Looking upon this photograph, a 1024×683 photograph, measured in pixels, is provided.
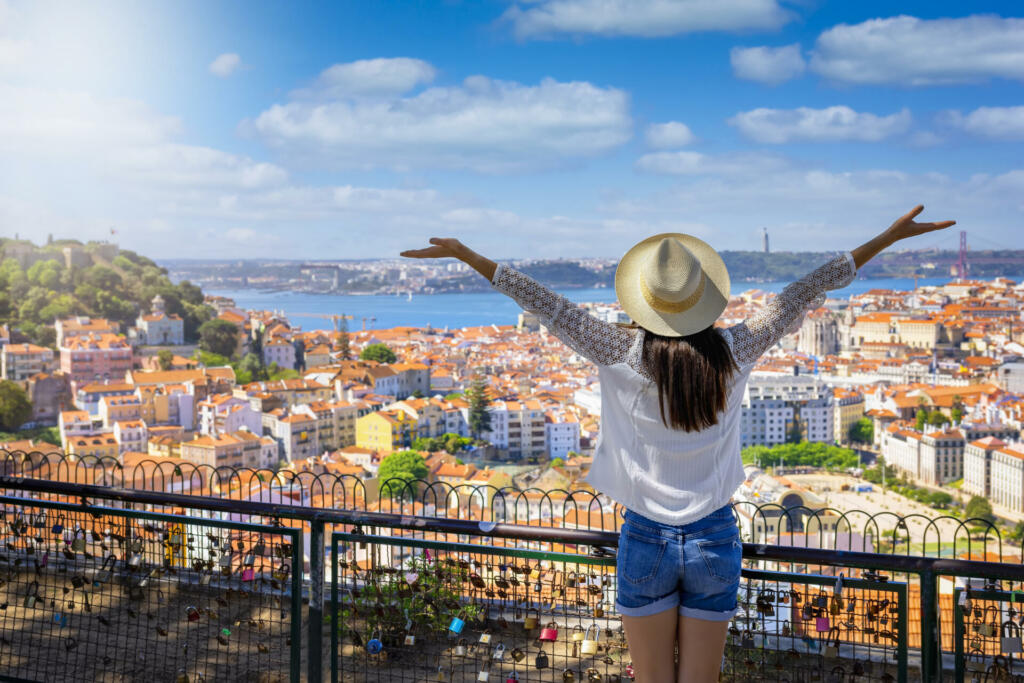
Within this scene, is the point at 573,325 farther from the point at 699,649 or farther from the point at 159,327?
the point at 159,327

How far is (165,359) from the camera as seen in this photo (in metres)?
33.5

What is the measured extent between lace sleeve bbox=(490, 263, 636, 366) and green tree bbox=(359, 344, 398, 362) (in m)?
38.8

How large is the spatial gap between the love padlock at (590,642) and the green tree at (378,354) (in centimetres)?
3847

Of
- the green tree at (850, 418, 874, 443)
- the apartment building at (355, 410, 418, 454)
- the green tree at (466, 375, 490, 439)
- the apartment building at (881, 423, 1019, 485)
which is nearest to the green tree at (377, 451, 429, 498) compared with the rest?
the apartment building at (355, 410, 418, 454)

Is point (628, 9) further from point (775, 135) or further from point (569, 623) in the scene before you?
point (569, 623)

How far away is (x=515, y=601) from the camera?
4.96 feet

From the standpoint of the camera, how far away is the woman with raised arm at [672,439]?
1.03 metres

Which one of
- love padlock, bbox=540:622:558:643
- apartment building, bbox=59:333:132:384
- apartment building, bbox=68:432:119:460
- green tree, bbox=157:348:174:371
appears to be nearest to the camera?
love padlock, bbox=540:622:558:643

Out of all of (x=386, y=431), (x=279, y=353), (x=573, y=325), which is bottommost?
(x=386, y=431)

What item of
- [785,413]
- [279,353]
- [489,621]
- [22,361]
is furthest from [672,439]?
[279,353]

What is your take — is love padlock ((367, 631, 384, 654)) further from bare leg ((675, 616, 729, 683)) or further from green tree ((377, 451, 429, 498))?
green tree ((377, 451, 429, 498))

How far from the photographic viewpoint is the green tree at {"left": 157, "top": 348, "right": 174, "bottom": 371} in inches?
1313

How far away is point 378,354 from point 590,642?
128ft

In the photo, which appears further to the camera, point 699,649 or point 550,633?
point 550,633
